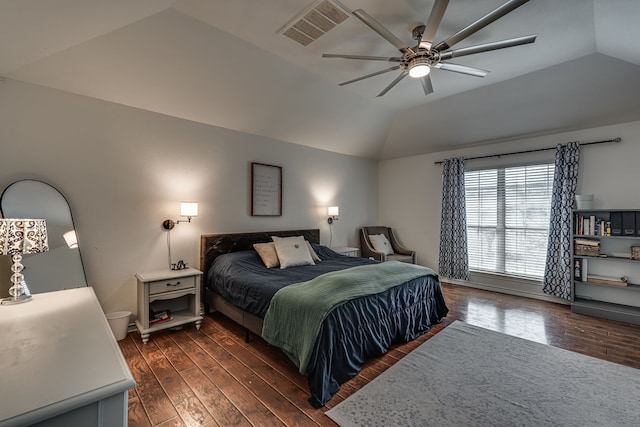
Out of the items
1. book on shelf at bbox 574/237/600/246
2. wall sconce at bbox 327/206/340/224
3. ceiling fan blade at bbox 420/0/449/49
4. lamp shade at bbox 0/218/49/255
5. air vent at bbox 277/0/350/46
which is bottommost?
book on shelf at bbox 574/237/600/246

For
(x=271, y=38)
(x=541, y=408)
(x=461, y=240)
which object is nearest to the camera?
(x=541, y=408)

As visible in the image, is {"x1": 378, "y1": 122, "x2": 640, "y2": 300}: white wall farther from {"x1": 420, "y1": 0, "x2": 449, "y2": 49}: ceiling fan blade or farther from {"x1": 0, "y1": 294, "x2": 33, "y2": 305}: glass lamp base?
{"x1": 0, "y1": 294, "x2": 33, "y2": 305}: glass lamp base

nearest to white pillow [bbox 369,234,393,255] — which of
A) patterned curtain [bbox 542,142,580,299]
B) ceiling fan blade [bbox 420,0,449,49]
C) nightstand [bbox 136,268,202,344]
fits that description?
patterned curtain [bbox 542,142,580,299]

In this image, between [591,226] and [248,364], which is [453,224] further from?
[248,364]

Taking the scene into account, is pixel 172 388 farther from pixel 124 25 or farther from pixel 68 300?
pixel 124 25

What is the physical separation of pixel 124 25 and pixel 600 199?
6.00 meters

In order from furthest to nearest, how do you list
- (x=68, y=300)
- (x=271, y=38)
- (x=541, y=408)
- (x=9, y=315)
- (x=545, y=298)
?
(x=545, y=298) < (x=271, y=38) < (x=541, y=408) < (x=68, y=300) < (x=9, y=315)

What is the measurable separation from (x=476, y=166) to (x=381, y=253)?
2.34 m

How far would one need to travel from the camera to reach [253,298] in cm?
269

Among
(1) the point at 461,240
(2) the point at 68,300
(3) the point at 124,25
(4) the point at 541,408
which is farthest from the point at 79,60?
(1) the point at 461,240

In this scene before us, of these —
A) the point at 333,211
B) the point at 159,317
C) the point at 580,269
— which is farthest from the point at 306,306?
the point at 580,269

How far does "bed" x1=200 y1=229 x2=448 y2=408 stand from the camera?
2084 millimetres

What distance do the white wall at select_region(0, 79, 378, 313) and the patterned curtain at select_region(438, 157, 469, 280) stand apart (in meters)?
3.18

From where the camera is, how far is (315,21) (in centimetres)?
252
